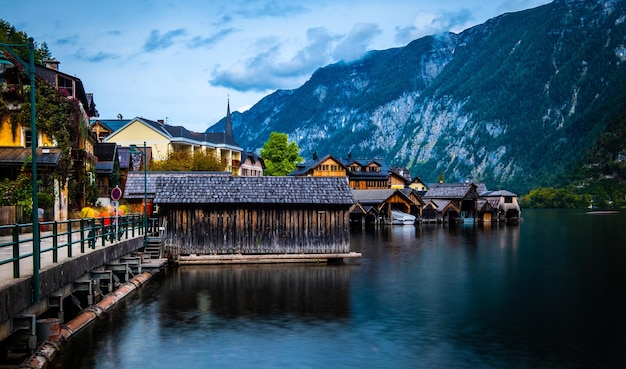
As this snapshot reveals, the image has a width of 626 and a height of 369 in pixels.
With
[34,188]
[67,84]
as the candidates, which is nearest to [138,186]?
[67,84]

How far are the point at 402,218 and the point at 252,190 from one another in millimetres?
59238

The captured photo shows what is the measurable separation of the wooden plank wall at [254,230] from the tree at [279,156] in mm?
86584

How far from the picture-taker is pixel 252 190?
39.1 m

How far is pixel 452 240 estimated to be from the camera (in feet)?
216

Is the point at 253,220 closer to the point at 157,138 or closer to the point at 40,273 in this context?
the point at 40,273

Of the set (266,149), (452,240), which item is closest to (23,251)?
(452,240)

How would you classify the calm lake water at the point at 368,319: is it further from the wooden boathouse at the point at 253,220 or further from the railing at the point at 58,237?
the railing at the point at 58,237

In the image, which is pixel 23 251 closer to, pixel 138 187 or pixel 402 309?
pixel 402 309

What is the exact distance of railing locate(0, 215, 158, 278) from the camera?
16.2 m

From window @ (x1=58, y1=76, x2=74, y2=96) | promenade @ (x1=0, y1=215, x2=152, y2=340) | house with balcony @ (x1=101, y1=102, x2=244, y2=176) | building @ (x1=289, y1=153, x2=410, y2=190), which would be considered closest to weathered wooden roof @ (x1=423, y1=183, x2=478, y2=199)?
building @ (x1=289, y1=153, x2=410, y2=190)

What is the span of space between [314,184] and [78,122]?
18795 millimetres

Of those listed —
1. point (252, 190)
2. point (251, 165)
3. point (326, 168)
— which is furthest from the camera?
point (326, 168)

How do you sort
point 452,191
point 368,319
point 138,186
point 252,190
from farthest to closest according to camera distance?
point 452,191 < point 138,186 < point 252,190 < point 368,319

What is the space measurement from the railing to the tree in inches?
3061
